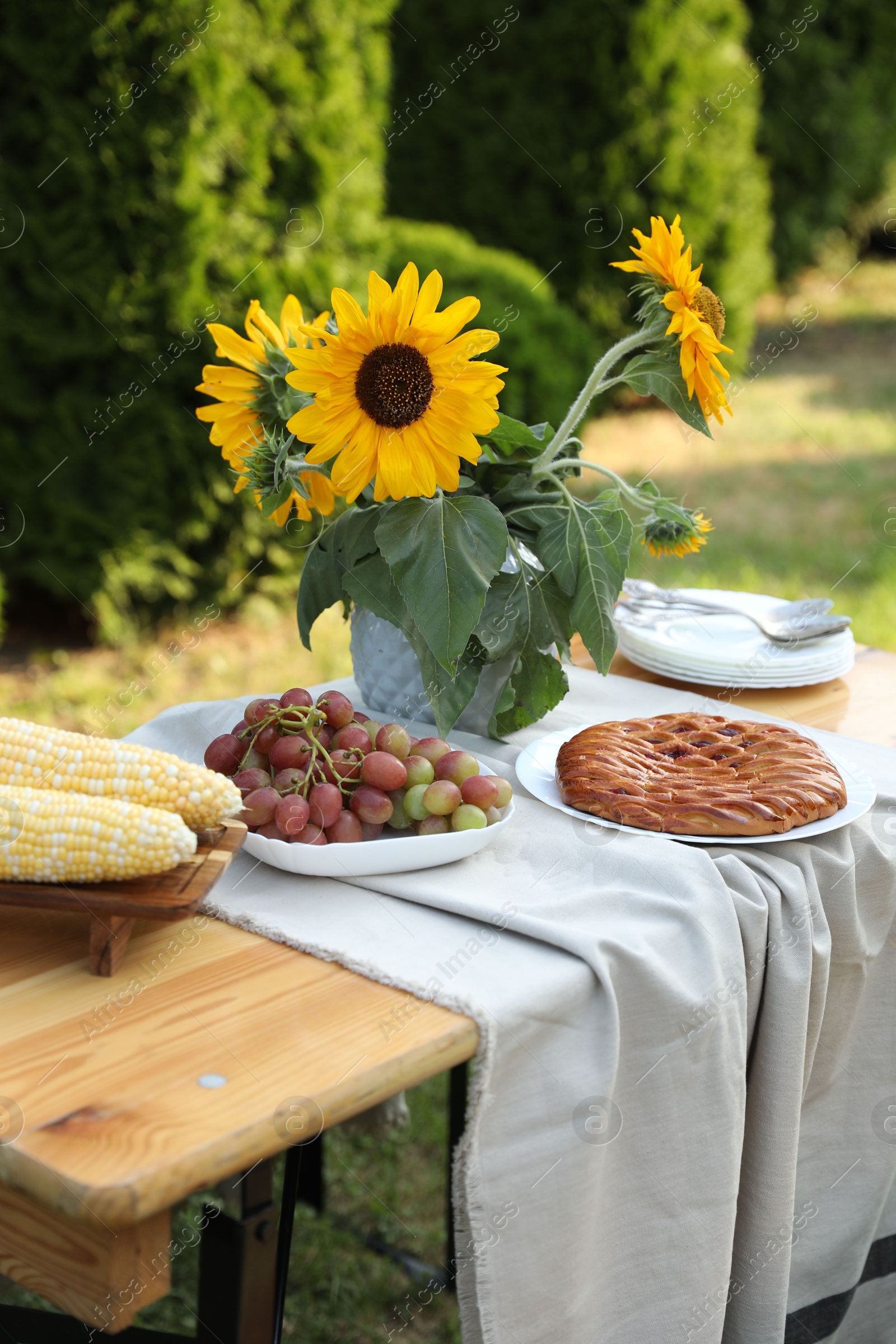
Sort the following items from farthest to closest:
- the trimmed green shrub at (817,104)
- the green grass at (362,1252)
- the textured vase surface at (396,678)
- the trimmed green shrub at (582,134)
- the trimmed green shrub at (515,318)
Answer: the trimmed green shrub at (817,104) → the trimmed green shrub at (582,134) → the trimmed green shrub at (515,318) → the green grass at (362,1252) → the textured vase surface at (396,678)

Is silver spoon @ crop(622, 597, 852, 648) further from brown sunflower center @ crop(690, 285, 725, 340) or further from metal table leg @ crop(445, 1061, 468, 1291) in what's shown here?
metal table leg @ crop(445, 1061, 468, 1291)

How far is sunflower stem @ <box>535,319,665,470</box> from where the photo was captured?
132 centimetres

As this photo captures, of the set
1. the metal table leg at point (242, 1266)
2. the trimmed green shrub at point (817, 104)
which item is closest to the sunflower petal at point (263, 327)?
the metal table leg at point (242, 1266)

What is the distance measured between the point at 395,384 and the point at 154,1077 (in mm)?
695

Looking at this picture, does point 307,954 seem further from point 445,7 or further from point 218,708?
point 445,7

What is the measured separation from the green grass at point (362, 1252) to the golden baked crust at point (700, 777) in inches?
47.0

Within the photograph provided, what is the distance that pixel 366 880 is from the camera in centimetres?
116

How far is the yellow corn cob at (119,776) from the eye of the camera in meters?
1.03

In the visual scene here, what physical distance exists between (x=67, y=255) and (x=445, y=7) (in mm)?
4247

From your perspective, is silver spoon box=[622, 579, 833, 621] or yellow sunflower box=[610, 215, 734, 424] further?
silver spoon box=[622, 579, 833, 621]

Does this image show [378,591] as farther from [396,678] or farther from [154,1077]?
[154,1077]

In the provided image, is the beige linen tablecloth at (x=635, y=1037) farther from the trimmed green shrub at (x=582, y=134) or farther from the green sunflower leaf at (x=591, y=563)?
the trimmed green shrub at (x=582, y=134)

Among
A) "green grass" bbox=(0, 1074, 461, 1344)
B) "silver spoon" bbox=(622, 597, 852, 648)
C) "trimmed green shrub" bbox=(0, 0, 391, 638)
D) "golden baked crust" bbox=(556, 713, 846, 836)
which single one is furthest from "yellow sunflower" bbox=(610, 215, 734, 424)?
"trimmed green shrub" bbox=(0, 0, 391, 638)

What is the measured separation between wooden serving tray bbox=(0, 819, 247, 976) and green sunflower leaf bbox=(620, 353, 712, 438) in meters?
0.69
